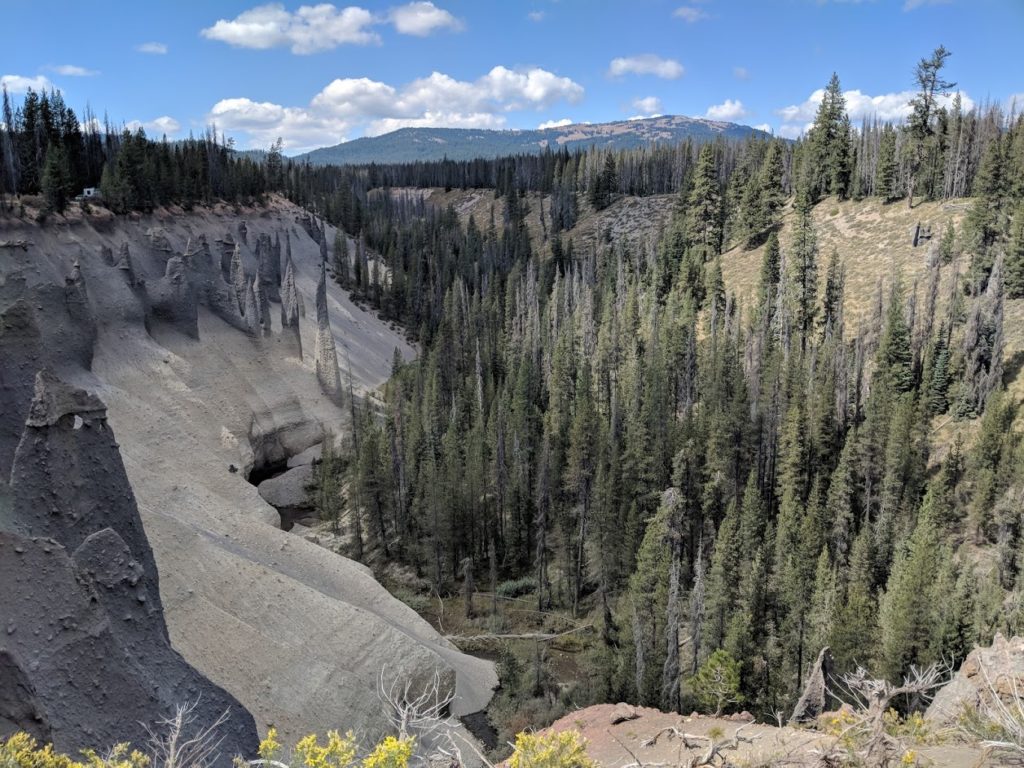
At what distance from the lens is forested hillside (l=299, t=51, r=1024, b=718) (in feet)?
117

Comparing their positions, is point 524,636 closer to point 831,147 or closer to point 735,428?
point 735,428

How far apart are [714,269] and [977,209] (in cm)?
2517

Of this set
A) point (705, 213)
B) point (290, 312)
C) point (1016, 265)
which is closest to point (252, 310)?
point (290, 312)

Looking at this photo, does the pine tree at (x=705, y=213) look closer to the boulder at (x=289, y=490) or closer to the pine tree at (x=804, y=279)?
the pine tree at (x=804, y=279)

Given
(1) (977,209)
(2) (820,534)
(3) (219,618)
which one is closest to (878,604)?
(2) (820,534)

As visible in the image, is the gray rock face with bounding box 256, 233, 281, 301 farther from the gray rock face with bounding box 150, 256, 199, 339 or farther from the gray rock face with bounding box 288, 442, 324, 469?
the gray rock face with bounding box 288, 442, 324, 469

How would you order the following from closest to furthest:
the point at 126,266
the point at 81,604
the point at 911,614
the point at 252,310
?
the point at 81,604 < the point at 911,614 < the point at 126,266 < the point at 252,310

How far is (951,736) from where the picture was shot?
43.9ft

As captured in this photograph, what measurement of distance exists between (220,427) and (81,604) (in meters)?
43.2

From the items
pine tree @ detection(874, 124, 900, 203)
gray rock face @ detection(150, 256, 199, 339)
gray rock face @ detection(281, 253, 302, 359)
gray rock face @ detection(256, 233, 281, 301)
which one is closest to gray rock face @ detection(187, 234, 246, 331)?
gray rock face @ detection(150, 256, 199, 339)

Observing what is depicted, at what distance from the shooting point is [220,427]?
56562 mm

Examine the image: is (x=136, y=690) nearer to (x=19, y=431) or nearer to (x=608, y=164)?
(x=19, y=431)

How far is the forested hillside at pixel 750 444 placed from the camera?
35750mm

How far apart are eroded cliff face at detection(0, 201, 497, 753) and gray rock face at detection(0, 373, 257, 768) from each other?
0.97 metres
